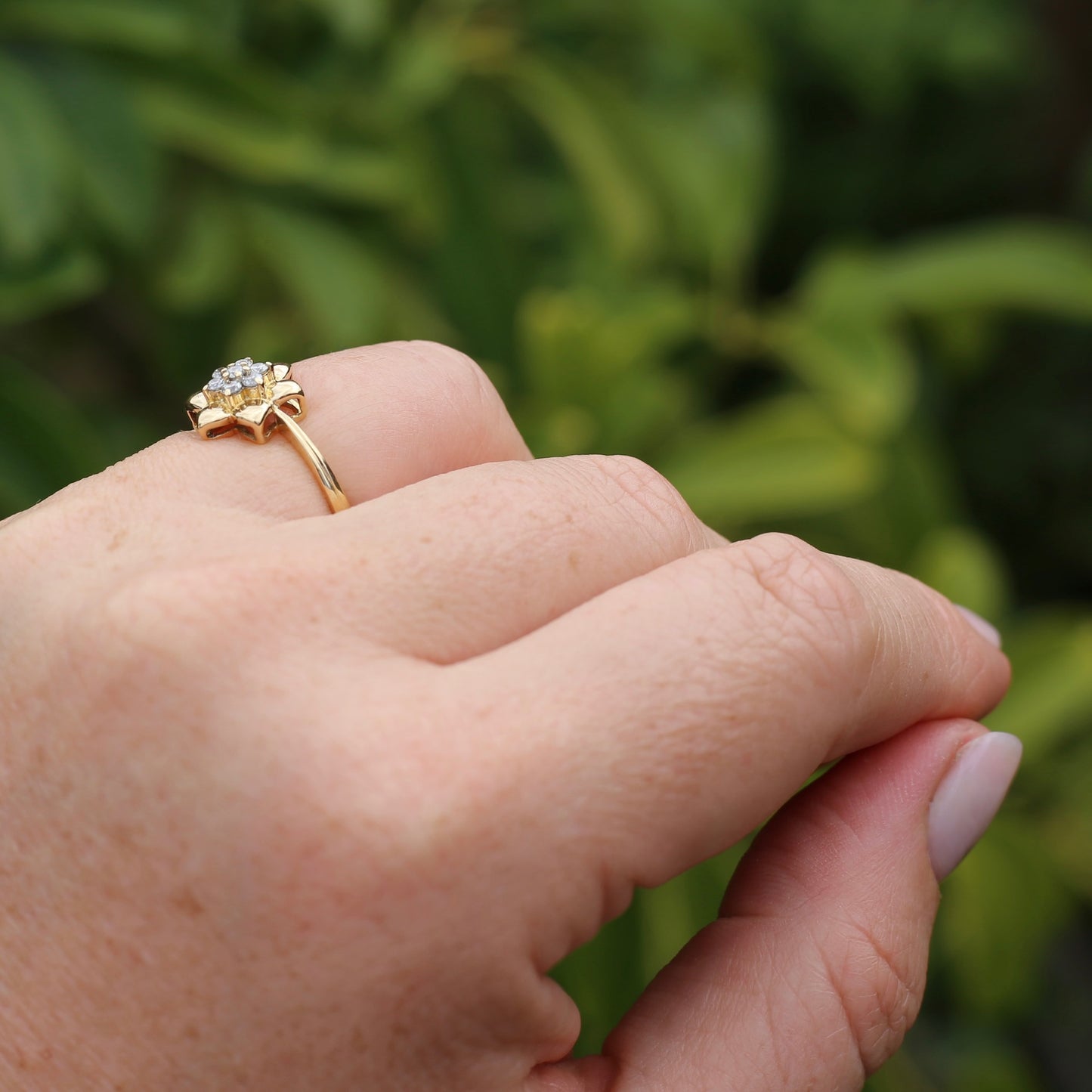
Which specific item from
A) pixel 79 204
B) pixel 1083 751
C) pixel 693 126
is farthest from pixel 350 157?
pixel 1083 751

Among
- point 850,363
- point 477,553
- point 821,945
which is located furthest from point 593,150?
point 821,945

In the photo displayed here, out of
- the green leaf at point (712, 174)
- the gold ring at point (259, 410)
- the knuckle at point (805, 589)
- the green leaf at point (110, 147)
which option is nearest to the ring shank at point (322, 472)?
the gold ring at point (259, 410)

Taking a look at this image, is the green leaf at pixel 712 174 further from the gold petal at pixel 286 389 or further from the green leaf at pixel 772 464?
the gold petal at pixel 286 389

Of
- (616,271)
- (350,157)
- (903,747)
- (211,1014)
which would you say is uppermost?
(350,157)

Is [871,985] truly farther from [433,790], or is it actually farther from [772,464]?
[772,464]

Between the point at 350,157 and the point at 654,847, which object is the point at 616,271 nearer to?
the point at 350,157

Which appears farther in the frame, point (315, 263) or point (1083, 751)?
point (1083, 751)
